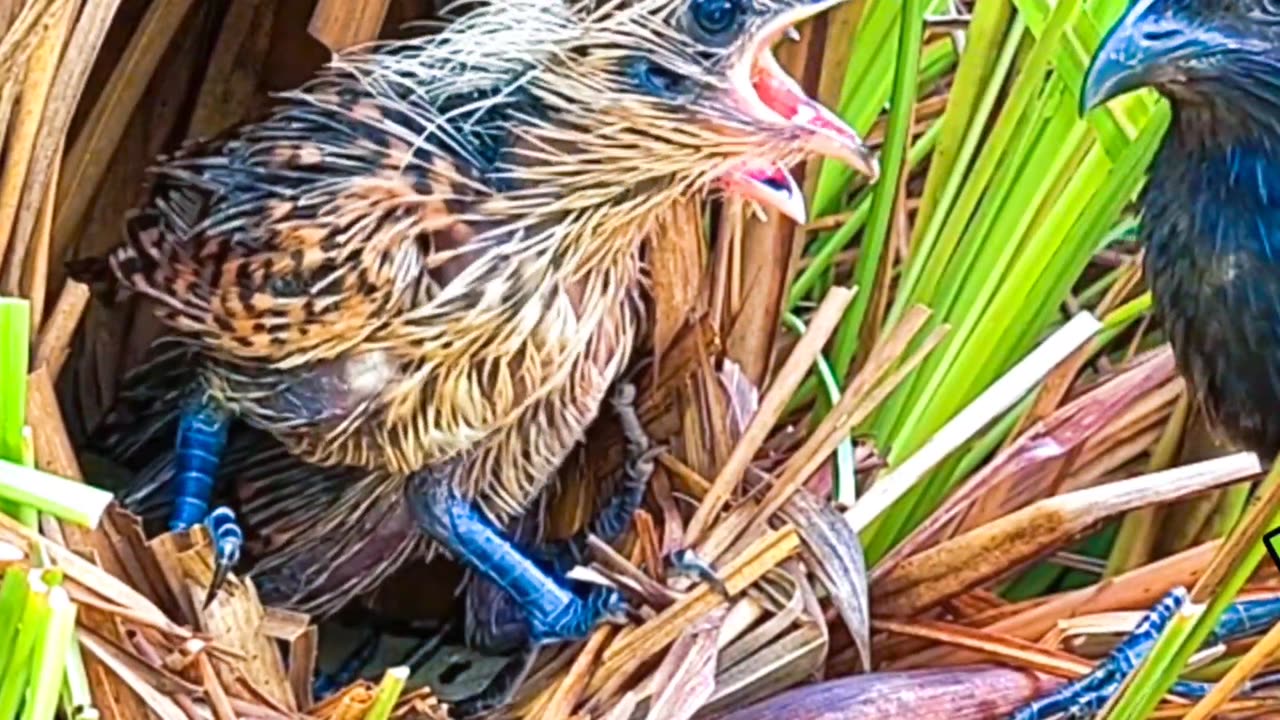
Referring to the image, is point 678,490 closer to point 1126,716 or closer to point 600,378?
point 600,378


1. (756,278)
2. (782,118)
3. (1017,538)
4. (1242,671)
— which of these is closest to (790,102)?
(782,118)

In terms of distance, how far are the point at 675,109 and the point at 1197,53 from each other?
0.80ft

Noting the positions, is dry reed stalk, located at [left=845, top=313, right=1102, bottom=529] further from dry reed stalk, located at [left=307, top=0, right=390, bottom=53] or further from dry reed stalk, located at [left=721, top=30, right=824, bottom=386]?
dry reed stalk, located at [left=307, top=0, right=390, bottom=53]

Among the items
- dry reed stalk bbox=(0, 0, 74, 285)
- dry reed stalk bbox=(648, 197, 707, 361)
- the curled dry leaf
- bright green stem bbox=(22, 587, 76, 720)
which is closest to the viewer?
bright green stem bbox=(22, 587, 76, 720)

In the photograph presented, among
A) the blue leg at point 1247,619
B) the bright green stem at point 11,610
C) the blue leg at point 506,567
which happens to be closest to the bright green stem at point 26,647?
the bright green stem at point 11,610

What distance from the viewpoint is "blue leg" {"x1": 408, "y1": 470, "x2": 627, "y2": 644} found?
102cm

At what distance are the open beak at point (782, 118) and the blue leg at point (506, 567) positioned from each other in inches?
8.2

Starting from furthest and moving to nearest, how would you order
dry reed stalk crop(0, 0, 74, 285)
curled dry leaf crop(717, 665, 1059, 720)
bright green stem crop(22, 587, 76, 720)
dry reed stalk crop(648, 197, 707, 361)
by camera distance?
dry reed stalk crop(648, 197, 707, 361) → curled dry leaf crop(717, 665, 1059, 720) → dry reed stalk crop(0, 0, 74, 285) → bright green stem crop(22, 587, 76, 720)

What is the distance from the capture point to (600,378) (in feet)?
3.44

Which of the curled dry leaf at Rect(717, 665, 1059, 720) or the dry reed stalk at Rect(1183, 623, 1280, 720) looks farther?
the curled dry leaf at Rect(717, 665, 1059, 720)

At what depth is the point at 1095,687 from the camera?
97cm

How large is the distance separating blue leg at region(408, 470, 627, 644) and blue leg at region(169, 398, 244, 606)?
102 mm

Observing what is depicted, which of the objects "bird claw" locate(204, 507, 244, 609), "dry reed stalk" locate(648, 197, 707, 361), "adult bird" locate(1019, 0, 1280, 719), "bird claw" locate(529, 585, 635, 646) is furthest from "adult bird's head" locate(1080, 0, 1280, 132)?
"bird claw" locate(204, 507, 244, 609)

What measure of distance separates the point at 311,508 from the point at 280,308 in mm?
173
